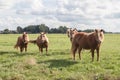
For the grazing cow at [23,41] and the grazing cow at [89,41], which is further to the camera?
the grazing cow at [23,41]

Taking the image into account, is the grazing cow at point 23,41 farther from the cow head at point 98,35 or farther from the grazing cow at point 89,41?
the cow head at point 98,35

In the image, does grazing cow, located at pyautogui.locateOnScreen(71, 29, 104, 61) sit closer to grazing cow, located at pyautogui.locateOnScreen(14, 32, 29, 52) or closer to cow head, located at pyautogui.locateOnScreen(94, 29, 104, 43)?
cow head, located at pyautogui.locateOnScreen(94, 29, 104, 43)

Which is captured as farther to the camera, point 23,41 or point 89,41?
point 23,41

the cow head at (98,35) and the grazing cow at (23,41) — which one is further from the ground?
the cow head at (98,35)

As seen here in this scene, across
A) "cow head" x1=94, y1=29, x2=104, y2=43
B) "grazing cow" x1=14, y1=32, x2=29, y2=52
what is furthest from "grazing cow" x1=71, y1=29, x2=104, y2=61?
"grazing cow" x1=14, y1=32, x2=29, y2=52

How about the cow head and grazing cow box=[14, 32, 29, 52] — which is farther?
grazing cow box=[14, 32, 29, 52]

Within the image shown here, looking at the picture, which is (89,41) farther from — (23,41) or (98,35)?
(23,41)

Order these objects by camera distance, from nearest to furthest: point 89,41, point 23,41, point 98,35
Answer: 1. point 98,35
2. point 89,41
3. point 23,41

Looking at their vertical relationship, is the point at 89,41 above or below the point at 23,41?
above

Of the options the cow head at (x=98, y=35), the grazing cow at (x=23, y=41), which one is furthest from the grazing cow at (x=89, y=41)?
the grazing cow at (x=23, y=41)

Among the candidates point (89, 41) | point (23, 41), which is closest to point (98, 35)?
point (89, 41)

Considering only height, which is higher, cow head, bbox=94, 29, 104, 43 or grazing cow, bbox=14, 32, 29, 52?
cow head, bbox=94, 29, 104, 43

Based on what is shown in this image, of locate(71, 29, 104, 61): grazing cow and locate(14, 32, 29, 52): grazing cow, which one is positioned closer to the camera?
locate(71, 29, 104, 61): grazing cow

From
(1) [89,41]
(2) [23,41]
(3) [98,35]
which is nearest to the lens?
(3) [98,35]
